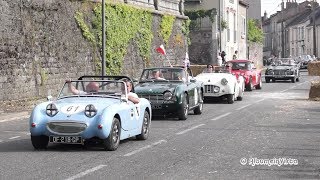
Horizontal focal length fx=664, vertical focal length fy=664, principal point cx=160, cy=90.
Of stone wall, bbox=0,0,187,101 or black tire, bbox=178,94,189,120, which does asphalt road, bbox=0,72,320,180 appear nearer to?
black tire, bbox=178,94,189,120

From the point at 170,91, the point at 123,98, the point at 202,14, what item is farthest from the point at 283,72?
the point at 123,98

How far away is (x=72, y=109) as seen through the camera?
37.6 ft

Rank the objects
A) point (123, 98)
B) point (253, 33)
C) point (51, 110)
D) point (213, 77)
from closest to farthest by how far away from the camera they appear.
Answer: point (51, 110)
point (123, 98)
point (213, 77)
point (253, 33)

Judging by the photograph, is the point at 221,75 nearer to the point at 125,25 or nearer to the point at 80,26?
the point at 80,26

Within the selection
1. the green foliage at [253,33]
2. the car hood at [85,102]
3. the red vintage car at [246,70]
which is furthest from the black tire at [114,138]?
the green foliage at [253,33]

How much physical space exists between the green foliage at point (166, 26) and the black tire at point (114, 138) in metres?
28.8

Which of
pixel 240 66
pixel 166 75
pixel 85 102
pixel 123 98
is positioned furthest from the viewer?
pixel 240 66

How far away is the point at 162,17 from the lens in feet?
133

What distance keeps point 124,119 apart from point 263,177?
3752 mm

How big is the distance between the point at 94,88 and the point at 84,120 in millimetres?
1736

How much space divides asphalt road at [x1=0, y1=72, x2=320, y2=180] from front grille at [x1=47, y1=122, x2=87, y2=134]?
1.23 ft

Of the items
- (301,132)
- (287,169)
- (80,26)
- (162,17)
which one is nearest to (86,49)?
(80,26)

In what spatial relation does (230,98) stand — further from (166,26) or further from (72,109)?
(166,26)

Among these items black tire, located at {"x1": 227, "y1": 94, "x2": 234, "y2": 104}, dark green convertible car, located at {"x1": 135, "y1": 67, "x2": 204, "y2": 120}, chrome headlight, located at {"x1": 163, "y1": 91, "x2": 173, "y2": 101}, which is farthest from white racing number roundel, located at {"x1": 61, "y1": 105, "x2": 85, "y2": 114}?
black tire, located at {"x1": 227, "y1": 94, "x2": 234, "y2": 104}
